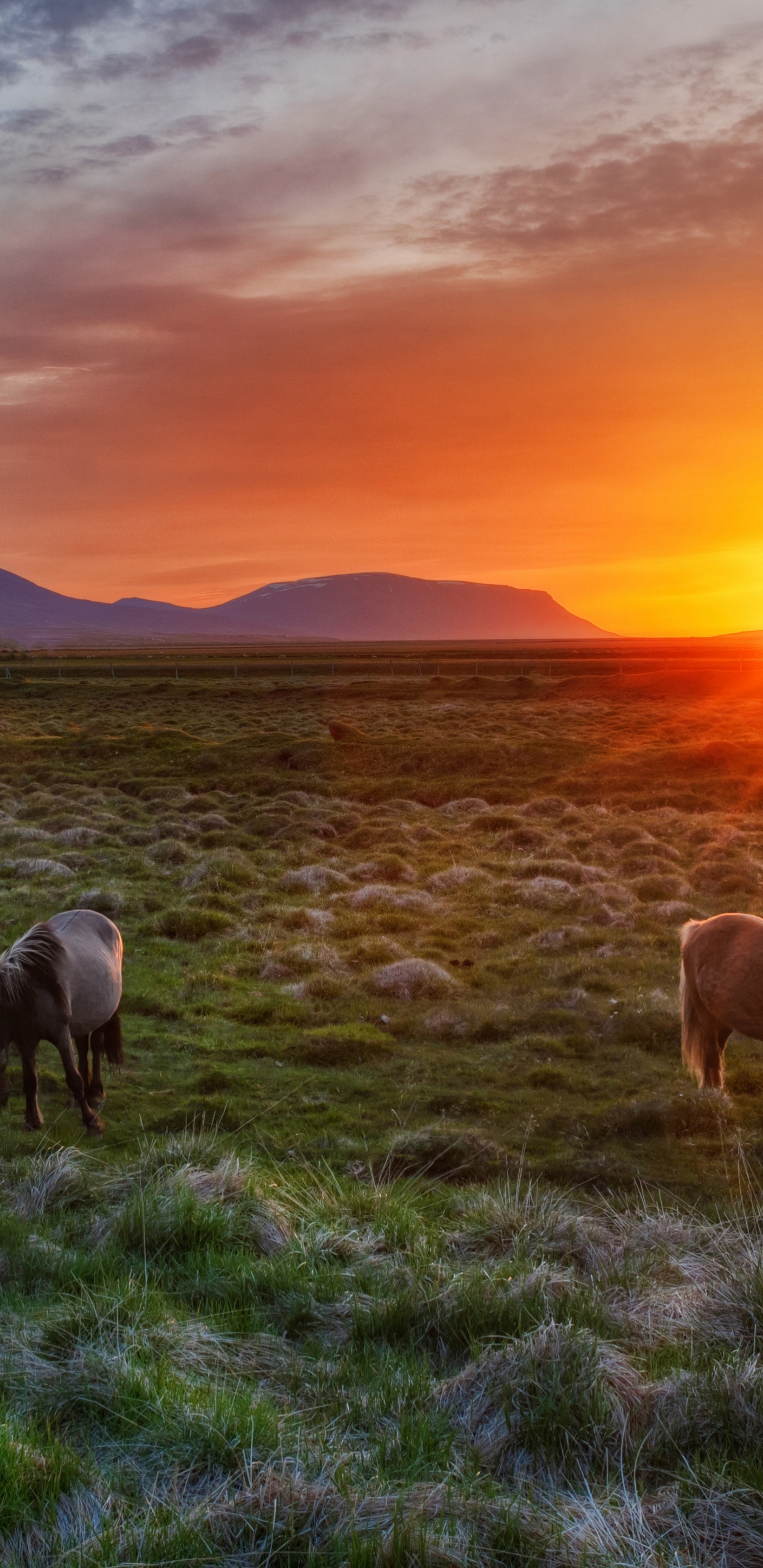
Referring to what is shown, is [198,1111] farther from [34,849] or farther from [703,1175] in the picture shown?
[34,849]

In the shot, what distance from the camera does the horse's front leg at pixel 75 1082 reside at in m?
8.52

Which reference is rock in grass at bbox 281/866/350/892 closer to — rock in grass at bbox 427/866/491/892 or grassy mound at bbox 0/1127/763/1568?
rock in grass at bbox 427/866/491/892

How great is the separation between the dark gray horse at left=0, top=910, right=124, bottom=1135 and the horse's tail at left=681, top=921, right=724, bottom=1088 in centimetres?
593

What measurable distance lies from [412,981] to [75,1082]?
556cm

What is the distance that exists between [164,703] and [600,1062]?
2018 inches

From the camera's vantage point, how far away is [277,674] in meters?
82.1

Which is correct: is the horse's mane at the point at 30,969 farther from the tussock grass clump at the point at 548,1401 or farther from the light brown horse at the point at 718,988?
the light brown horse at the point at 718,988

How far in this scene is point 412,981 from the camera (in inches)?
516

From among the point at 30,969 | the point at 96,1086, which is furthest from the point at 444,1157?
the point at 30,969

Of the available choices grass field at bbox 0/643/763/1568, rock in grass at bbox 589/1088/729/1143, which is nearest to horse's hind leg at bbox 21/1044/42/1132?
grass field at bbox 0/643/763/1568

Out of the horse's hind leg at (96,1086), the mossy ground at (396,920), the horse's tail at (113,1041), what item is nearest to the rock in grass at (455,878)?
the mossy ground at (396,920)

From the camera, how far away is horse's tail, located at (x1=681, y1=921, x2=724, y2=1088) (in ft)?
32.0

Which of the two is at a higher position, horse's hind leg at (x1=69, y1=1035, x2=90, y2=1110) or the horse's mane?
the horse's mane

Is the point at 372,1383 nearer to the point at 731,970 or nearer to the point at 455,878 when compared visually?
the point at 731,970
